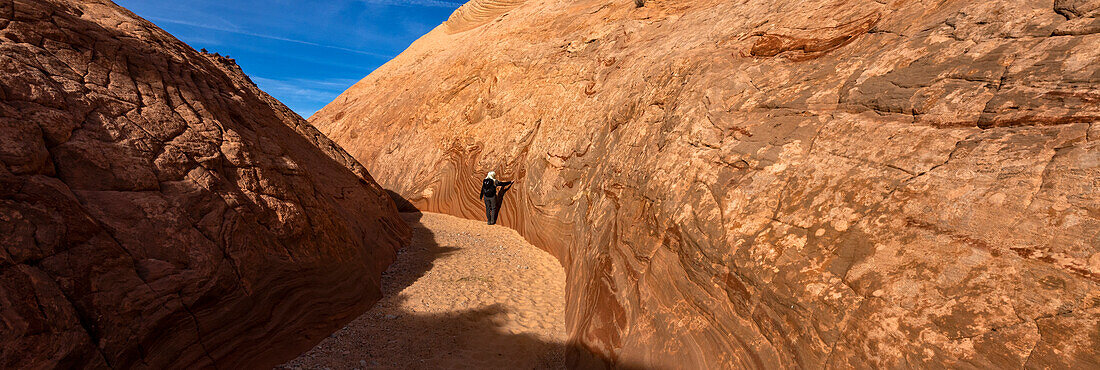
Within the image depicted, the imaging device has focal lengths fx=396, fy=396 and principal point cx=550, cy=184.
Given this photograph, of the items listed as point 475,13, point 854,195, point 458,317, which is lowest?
point 458,317

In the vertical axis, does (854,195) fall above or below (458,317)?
above

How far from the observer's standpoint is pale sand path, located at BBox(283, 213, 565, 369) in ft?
13.3

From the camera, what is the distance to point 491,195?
9.02 meters

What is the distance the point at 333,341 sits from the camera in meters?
4.09

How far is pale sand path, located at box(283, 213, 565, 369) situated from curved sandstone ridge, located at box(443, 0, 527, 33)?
16.8 metres

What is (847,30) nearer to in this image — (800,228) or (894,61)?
(894,61)

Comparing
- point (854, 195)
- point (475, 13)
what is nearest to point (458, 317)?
point (854, 195)

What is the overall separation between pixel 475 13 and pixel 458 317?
20719mm

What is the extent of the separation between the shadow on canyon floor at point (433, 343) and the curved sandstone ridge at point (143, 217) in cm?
25

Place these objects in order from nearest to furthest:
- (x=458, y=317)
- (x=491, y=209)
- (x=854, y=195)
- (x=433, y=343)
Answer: (x=854, y=195)
(x=433, y=343)
(x=458, y=317)
(x=491, y=209)

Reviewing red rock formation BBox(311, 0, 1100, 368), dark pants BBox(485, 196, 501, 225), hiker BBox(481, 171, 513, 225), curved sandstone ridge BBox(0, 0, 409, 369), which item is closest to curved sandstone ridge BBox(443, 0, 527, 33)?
hiker BBox(481, 171, 513, 225)

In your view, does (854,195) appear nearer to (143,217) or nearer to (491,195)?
(143,217)

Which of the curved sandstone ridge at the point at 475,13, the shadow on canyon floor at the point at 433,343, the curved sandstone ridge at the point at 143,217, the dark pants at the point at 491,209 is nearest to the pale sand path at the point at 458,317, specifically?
the shadow on canyon floor at the point at 433,343

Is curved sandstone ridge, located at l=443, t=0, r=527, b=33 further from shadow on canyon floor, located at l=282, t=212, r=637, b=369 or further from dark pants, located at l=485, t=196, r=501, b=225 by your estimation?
shadow on canyon floor, located at l=282, t=212, r=637, b=369
